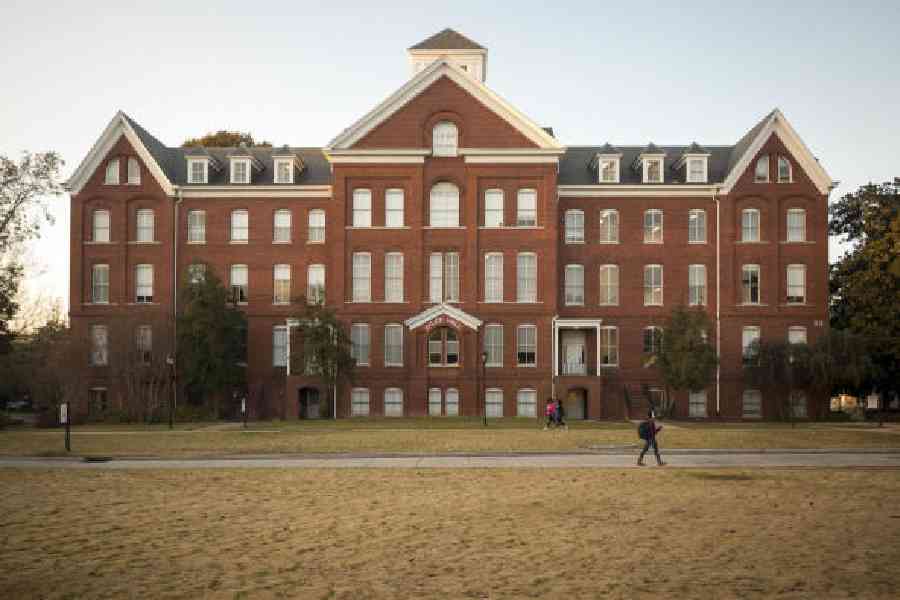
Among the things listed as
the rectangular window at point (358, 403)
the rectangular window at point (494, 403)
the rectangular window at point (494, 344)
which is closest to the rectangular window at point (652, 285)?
the rectangular window at point (494, 344)

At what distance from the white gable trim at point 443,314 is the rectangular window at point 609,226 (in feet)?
33.9

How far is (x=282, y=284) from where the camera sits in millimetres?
56219

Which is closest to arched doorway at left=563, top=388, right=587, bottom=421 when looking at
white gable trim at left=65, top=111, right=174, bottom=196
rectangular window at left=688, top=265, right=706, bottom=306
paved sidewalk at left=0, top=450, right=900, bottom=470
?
rectangular window at left=688, top=265, right=706, bottom=306

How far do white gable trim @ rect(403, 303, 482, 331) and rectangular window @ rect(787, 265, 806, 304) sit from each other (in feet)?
64.2

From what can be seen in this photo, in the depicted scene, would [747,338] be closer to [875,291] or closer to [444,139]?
[875,291]

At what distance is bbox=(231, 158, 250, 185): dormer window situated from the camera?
186 feet

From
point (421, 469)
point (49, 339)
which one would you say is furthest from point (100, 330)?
point (421, 469)

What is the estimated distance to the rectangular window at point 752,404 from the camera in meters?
54.6

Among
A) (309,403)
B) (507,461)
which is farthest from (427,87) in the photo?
(507,461)

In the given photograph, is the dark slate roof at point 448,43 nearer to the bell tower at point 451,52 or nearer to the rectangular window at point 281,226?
the bell tower at point 451,52

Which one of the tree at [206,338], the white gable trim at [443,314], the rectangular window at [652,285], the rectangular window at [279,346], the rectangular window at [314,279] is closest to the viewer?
the tree at [206,338]

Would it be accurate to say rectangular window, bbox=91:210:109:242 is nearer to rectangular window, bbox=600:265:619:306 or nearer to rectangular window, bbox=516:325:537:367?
rectangular window, bbox=516:325:537:367

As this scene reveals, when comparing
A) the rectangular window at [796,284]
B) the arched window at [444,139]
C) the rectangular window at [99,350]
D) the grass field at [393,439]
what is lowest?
the grass field at [393,439]

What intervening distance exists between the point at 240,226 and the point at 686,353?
28.0 m
